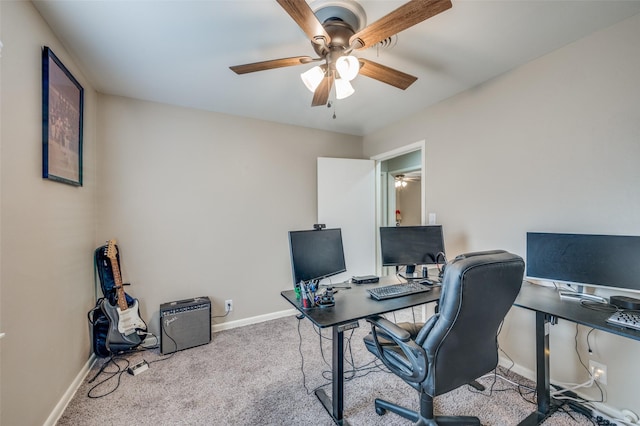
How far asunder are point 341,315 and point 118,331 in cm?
211

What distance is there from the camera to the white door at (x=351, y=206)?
11.6 feet

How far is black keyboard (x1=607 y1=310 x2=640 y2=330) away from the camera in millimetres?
1271

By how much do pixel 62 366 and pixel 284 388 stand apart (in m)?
1.51

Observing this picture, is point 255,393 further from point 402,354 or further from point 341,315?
point 402,354

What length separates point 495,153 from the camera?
2299 millimetres

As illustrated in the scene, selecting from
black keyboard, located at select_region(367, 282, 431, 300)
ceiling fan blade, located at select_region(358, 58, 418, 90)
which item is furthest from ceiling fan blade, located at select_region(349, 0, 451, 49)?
black keyboard, located at select_region(367, 282, 431, 300)

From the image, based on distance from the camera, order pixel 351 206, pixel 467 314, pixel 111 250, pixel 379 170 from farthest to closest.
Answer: pixel 379 170, pixel 351 206, pixel 111 250, pixel 467 314

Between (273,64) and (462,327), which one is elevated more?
(273,64)

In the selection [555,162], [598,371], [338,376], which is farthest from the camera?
[555,162]

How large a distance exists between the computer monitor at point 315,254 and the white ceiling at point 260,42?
135 cm

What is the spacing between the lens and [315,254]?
6.44 feet

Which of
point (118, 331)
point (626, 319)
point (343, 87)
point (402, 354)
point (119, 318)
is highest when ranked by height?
point (343, 87)

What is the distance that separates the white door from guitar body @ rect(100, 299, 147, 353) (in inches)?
85.8

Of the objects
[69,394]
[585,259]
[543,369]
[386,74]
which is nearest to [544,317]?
[543,369]
